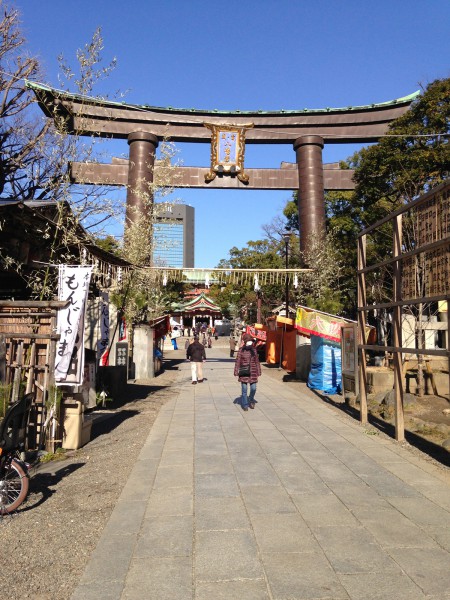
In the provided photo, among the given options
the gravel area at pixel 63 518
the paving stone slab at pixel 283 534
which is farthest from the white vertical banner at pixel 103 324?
the paving stone slab at pixel 283 534

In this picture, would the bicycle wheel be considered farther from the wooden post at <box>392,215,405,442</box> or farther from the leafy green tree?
the leafy green tree

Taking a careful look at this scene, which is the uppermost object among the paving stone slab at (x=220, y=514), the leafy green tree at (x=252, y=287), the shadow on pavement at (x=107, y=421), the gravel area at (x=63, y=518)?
the leafy green tree at (x=252, y=287)

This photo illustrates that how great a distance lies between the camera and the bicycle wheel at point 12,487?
458cm

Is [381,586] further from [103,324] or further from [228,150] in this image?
[228,150]

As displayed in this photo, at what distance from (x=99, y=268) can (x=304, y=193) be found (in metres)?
17.6

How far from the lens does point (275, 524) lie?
4.27 meters

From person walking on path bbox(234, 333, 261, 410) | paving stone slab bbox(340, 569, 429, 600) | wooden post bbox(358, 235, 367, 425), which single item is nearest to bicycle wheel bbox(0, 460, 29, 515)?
paving stone slab bbox(340, 569, 429, 600)

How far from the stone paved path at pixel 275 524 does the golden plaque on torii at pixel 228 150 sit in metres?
20.3

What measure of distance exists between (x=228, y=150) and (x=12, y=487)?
938 inches

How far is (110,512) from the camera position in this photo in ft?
15.5

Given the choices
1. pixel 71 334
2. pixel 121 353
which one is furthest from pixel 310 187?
pixel 71 334

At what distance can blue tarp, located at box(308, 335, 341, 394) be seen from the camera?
13805mm

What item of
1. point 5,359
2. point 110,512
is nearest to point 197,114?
point 5,359

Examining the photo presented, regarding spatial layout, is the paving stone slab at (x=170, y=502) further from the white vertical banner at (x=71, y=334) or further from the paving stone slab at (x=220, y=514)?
the white vertical banner at (x=71, y=334)
